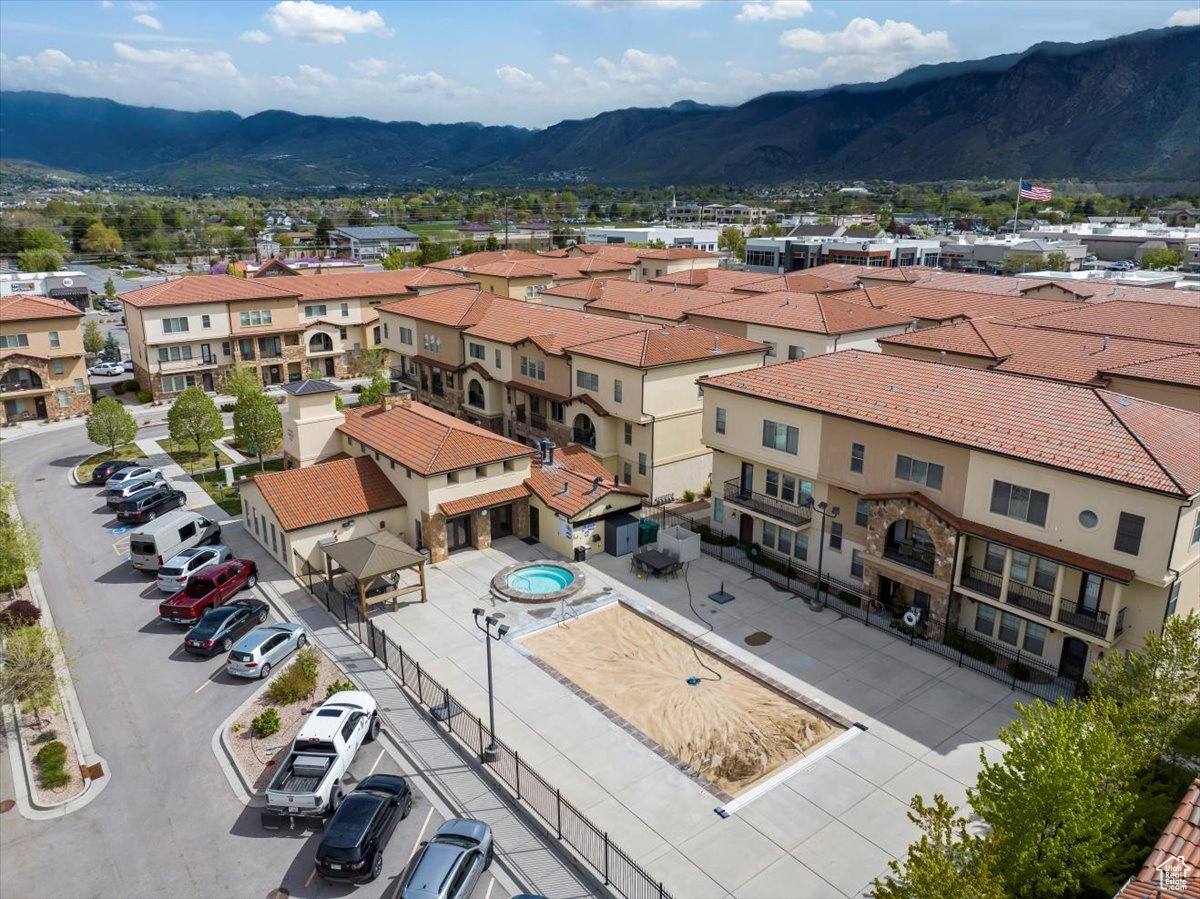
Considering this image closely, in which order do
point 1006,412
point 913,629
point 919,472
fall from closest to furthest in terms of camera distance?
point 1006,412 → point 919,472 → point 913,629

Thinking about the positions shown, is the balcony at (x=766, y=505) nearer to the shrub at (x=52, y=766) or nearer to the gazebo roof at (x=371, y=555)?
the gazebo roof at (x=371, y=555)

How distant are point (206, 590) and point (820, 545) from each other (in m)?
25.8

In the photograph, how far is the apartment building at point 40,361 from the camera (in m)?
60.0

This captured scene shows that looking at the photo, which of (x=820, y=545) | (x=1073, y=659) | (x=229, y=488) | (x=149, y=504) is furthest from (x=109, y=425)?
(x=1073, y=659)

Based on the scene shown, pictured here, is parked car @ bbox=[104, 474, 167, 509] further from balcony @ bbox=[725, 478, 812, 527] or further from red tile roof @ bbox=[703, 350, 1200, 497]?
red tile roof @ bbox=[703, 350, 1200, 497]

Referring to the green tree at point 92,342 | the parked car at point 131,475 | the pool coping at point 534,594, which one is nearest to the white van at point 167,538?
the parked car at point 131,475

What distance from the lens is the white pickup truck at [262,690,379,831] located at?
2209cm

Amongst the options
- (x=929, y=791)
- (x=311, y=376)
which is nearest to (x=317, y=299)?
(x=311, y=376)

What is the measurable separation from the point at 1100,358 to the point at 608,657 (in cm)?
3089

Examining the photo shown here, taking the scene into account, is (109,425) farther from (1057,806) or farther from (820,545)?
(1057,806)

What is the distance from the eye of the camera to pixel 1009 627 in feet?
Answer: 99.3

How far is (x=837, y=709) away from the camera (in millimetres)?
27562

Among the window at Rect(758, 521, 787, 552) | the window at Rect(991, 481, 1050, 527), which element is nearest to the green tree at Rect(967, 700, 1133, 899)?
the window at Rect(991, 481, 1050, 527)

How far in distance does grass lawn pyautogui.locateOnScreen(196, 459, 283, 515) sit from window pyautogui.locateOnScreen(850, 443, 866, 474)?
32317 mm
